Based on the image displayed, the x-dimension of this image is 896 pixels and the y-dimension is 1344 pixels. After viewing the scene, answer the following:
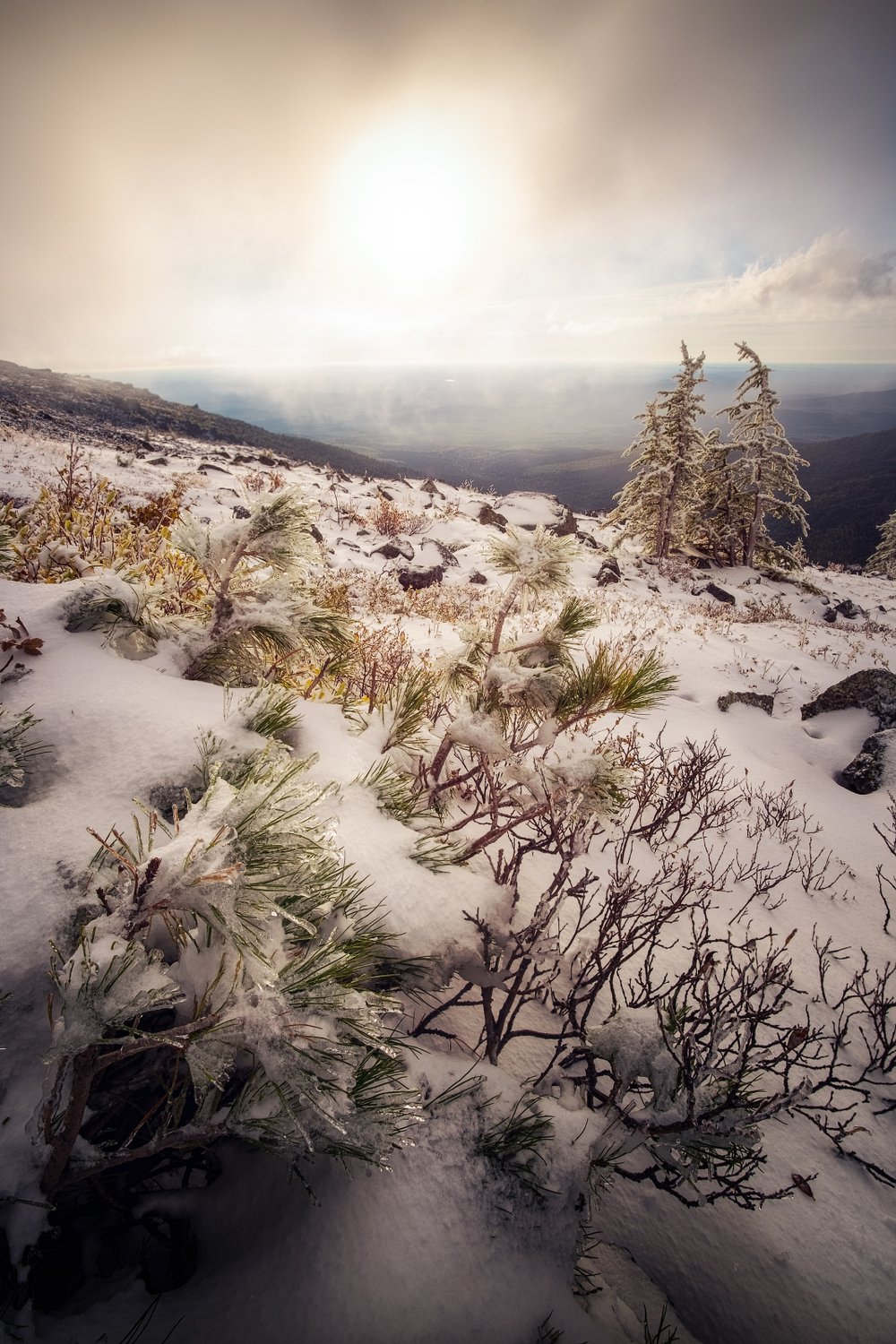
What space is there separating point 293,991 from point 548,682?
1377 millimetres

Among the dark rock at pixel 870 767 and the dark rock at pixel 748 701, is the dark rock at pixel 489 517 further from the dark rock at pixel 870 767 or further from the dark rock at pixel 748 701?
the dark rock at pixel 870 767

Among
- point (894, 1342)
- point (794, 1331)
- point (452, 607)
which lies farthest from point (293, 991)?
point (452, 607)

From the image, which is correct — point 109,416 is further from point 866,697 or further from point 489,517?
point 866,697

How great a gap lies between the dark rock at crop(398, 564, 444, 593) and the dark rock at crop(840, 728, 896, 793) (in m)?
9.64

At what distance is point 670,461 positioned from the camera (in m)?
23.8

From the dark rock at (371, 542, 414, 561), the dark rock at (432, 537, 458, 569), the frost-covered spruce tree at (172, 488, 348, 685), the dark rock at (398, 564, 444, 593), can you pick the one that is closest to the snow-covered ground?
the frost-covered spruce tree at (172, 488, 348, 685)

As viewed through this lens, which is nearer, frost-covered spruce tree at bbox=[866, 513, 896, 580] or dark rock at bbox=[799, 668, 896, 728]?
dark rock at bbox=[799, 668, 896, 728]

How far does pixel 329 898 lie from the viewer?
148 centimetres

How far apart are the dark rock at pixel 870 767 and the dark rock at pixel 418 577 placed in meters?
9.64

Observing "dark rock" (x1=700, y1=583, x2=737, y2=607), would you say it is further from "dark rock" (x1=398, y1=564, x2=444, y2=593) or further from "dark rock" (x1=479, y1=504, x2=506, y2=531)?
"dark rock" (x1=398, y1=564, x2=444, y2=593)

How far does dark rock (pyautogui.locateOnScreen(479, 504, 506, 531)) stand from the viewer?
21625 millimetres

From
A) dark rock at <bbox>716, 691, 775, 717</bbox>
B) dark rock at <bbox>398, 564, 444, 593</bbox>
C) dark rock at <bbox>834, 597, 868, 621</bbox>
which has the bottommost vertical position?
dark rock at <bbox>834, 597, 868, 621</bbox>

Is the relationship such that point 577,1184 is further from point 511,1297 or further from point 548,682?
point 548,682

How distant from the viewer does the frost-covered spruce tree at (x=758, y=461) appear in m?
22.5
